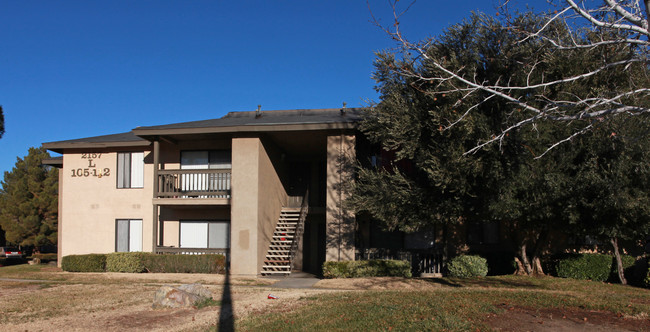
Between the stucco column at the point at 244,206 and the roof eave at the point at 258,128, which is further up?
the roof eave at the point at 258,128

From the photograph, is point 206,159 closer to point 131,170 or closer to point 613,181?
point 131,170

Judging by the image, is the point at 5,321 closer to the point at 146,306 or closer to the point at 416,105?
the point at 146,306

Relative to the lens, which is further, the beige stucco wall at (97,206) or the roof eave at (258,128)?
the beige stucco wall at (97,206)

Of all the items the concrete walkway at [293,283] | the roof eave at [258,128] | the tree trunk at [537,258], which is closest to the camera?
the concrete walkway at [293,283]

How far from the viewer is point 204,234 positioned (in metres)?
20.6

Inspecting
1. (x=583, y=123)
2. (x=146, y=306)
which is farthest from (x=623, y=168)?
(x=146, y=306)

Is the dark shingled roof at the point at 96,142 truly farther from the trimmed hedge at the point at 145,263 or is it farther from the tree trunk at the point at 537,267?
the tree trunk at the point at 537,267

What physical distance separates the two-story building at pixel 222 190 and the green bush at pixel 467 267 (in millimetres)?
3533

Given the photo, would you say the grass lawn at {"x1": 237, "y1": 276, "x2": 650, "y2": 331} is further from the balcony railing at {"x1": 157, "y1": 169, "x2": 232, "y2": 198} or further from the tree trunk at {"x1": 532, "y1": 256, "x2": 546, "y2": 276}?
the balcony railing at {"x1": 157, "y1": 169, "x2": 232, "y2": 198}

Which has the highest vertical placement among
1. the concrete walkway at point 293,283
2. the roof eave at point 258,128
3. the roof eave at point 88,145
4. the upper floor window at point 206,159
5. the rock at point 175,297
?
the roof eave at point 258,128

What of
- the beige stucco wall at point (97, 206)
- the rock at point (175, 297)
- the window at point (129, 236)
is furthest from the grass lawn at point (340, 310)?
the beige stucco wall at point (97, 206)

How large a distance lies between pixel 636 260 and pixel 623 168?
267 inches

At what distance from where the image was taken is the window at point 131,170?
21391 millimetres

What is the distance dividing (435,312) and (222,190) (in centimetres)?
1218
